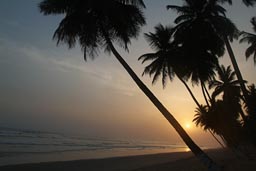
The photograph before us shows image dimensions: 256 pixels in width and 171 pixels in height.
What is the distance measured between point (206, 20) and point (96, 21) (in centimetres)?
1097

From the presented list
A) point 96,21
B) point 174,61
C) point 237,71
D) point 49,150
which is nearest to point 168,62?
point 174,61

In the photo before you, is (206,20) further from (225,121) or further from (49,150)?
(49,150)

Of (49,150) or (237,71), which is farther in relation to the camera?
(49,150)

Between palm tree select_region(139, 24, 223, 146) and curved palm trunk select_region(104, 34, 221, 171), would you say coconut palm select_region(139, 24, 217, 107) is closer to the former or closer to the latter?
palm tree select_region(139, 24, 223, 146)

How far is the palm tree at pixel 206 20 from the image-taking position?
1814 cm

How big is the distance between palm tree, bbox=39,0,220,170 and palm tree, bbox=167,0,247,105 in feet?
24.4

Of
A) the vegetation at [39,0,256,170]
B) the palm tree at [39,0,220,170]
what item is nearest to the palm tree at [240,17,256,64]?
the vegetation at [39,0,256,170]

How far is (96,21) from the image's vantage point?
1284 cm

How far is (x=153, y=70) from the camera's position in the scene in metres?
22.6

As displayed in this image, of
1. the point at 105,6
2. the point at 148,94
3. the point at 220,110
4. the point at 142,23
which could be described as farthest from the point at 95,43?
the point at 220,110

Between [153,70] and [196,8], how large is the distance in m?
6.04

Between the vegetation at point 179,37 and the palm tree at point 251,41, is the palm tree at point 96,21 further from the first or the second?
the palm tree at point 251,41

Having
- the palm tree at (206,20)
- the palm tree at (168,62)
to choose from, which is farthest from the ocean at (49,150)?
the palm tree at (206,20)

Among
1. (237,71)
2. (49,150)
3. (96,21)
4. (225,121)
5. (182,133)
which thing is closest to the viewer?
(182,133)
